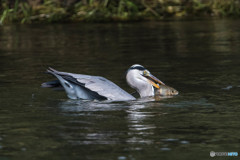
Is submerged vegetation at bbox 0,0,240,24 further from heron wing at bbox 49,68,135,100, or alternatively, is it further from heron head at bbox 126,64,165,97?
heron wing at bbox 49,68,135,100

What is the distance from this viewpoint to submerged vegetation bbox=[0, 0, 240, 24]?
2781 cm

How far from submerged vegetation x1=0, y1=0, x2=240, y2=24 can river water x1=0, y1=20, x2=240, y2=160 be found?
18.1 feet

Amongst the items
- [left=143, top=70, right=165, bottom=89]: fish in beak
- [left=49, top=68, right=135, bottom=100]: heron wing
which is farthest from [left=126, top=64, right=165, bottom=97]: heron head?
[left=49, top=68, right=135, bottom=100]: heron wing

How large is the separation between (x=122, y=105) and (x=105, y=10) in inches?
672

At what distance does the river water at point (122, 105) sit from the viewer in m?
8.17

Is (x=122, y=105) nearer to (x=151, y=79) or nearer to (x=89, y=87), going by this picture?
(x=89, y=87)

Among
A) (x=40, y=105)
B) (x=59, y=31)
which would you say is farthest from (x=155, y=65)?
(x=59, y=31)

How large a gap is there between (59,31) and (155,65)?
942 cm

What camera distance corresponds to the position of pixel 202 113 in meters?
10.3

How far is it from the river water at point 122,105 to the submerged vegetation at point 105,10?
5516 mm

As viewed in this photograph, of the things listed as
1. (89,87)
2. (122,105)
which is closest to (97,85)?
(89,87)

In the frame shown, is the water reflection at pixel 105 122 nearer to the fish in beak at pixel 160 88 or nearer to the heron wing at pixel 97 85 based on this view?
the heron wing at pixel 97 85

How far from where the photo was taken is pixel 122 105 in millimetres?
11008

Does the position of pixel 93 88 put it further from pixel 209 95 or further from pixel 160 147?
pixel 160 147
